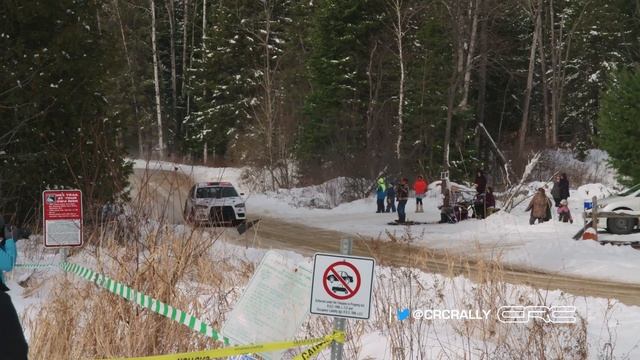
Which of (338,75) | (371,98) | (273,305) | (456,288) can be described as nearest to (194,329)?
(273,305)

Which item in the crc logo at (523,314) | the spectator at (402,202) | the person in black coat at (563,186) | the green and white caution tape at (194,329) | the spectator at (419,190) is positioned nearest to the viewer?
the green and white caution tape at (194,329)

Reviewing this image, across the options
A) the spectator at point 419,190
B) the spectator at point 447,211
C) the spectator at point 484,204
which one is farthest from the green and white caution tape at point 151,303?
the spectator at point 419,190

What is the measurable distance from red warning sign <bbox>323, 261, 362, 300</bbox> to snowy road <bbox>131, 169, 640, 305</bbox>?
2819mm

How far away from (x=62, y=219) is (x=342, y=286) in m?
6.38

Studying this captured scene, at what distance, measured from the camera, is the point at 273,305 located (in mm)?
4473

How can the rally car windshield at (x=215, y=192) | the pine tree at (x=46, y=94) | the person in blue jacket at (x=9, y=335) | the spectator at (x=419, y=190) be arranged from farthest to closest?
the spectator at (x=419, y=190) < the rally car windshield at (x=215, y=192) < the pine tree at (x=46, y=94) < the person in blue jacket at (x=9, y=335)

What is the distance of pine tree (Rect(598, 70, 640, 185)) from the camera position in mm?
28438

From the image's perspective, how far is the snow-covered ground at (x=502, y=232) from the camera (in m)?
14.6

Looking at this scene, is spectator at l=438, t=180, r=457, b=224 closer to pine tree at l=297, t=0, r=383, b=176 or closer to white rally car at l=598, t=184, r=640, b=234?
white rally car at l=598, t=184, r=640, b=234

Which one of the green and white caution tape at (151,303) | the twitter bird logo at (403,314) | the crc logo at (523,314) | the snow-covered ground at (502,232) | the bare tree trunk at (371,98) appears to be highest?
the bare tree trunk at (371,98)

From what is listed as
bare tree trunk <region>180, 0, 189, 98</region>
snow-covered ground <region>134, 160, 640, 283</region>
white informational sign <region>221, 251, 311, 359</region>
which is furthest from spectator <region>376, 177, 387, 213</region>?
bare tree trunk <region>180, 0, 189, 98</region>

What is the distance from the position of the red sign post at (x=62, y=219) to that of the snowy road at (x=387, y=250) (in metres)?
0.79

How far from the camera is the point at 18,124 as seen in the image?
15406mm

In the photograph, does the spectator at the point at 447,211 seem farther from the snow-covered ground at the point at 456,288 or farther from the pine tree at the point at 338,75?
the pine tree at the point at 338,75
